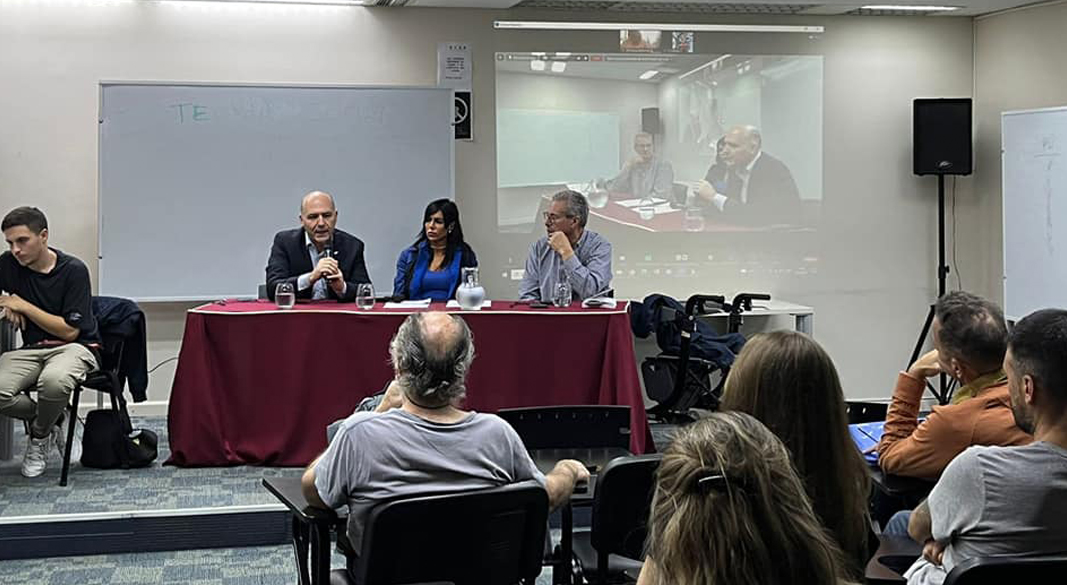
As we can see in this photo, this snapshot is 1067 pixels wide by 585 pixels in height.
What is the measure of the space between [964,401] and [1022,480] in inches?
29.2

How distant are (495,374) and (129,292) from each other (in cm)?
253

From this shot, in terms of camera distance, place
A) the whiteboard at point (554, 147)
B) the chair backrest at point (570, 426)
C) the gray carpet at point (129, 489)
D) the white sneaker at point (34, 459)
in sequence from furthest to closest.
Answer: the whiteboard at point (554, 147) → the white sneaker at point (34, 459) → the gray carpet at point (129, 489) → the chair backrest at point (570, 426)

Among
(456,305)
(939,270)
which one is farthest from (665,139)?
(456,305)

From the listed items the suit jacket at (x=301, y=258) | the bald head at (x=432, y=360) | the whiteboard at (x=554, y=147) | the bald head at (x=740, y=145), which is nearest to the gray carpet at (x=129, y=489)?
the suit jacket at (x=301, y=258)

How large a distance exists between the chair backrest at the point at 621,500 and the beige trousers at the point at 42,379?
3.04 metres

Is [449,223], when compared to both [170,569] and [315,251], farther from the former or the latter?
[170,569]

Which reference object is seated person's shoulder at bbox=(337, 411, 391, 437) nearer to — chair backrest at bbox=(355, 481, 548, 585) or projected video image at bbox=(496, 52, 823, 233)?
chair backrest at bbox=(355, 481, 548, 585)

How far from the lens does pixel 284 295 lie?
5273mm

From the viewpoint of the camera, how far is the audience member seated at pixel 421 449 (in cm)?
256

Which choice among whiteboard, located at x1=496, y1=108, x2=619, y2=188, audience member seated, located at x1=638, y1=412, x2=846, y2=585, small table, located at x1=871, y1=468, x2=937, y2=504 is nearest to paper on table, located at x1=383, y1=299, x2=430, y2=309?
whiteboard, located at x1=496, y1=108, x2=619, y2=188

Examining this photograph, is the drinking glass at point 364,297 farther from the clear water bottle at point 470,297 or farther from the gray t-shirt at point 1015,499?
the gray t-shirt at point 1015,499

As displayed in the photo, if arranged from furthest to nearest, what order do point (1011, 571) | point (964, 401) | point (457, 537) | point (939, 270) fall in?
point (939, 270), point (964, 401), point (457, 537), point (1011, 571)

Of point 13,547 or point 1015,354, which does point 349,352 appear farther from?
point 1015,354

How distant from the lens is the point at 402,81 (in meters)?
6.95
